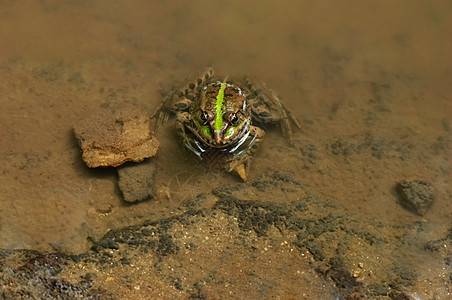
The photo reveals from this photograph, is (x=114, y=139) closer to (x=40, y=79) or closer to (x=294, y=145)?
(x=40, y=79)

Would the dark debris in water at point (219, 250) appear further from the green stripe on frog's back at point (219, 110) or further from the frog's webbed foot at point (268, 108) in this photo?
the frog's webbed foot at point (268, 108)

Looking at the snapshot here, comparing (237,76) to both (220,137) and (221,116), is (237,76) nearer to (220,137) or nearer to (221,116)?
(221,116)

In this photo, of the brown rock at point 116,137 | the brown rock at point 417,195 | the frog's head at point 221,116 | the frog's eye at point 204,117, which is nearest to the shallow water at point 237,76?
the brown rock at point 417,195

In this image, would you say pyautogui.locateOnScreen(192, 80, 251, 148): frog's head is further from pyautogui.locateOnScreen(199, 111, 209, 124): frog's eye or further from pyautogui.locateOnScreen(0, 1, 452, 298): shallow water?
pyautogui.locateOnScreen(0, 1, 452, 298): shallow water

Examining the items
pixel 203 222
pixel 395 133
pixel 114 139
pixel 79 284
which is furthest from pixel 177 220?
pixel 395 133

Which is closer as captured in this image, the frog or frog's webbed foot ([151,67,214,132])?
the frog

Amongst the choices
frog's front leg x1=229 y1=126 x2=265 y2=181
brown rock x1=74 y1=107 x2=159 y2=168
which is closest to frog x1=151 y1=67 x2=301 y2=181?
frog's front leg x1=229 y1=126 x2=265 y2=181

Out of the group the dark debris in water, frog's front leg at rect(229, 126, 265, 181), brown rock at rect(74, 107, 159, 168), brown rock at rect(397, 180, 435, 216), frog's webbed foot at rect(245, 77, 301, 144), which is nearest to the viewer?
the dark debris in water
